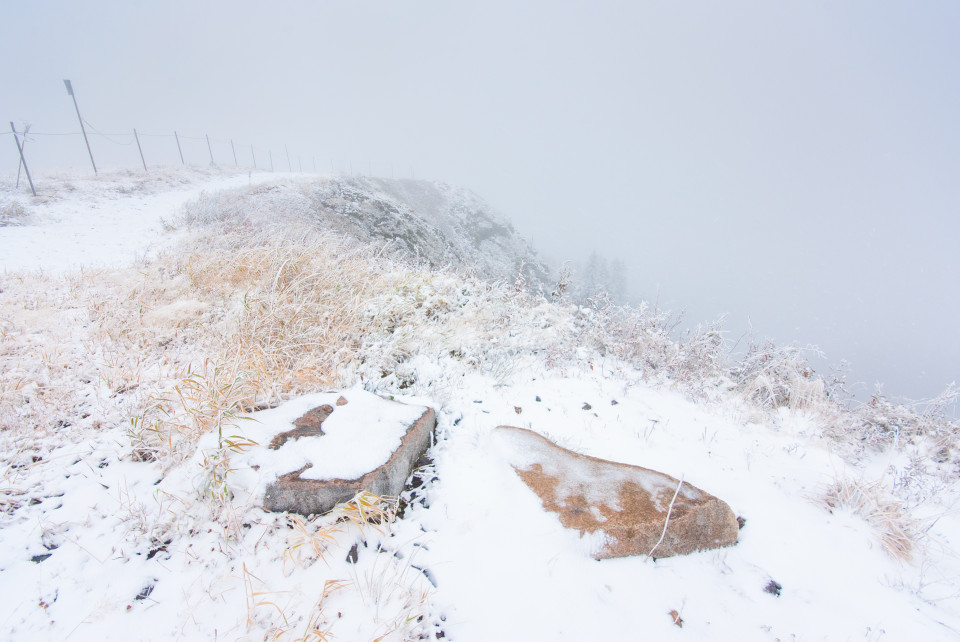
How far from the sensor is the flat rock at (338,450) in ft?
6.75

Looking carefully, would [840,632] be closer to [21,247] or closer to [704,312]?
[21,247]

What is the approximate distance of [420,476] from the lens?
2463mm

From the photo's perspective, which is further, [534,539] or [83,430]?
[83,430]

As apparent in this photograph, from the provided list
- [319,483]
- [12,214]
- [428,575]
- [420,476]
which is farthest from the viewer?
[12,214]

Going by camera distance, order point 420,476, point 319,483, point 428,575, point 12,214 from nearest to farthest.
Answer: point 428,575 → point 319,483 → point 420,476 → point 12,214

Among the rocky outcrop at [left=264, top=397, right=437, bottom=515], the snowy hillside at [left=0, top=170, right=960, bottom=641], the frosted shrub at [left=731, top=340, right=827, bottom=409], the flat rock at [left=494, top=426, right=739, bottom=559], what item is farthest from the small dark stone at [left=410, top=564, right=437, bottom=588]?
the frosted shrub at [left=731, top=340, right=827, bottom=409]

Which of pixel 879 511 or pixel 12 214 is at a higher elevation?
pixel 12 214

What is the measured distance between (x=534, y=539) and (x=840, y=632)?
4.73ft

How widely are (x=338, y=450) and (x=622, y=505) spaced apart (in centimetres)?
178

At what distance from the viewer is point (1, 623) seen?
4.74 feet

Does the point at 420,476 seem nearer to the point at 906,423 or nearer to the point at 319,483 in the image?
the point at 319,483

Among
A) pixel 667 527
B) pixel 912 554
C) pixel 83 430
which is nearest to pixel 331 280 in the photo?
pixel 83 430

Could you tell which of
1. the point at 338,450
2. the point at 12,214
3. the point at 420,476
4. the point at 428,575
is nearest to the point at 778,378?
the point at 420,476

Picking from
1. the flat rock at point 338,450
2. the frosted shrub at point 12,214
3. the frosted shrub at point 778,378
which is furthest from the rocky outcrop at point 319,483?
the frosted shrub at point 12,214
